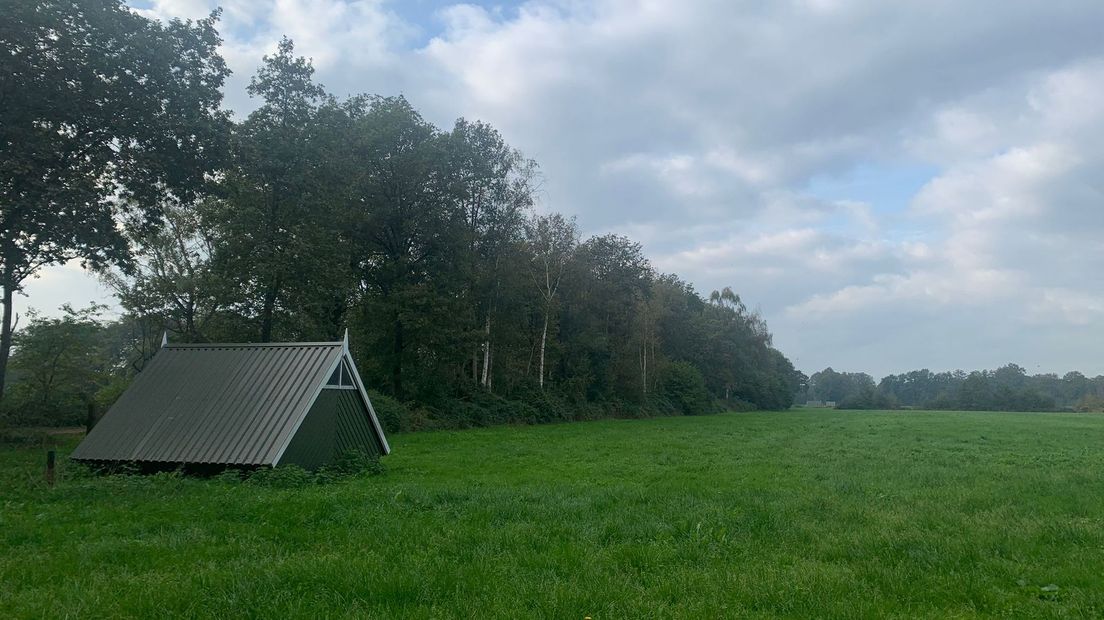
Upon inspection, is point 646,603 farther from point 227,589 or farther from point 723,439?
point 723,439

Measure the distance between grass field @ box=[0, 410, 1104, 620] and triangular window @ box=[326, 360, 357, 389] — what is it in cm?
249

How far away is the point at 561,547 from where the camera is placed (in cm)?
820

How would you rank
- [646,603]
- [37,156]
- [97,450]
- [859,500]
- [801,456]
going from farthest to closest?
1. [801,456]
2. [37,156]
3. [97,450]
4. [859,500]
5. [646,603]

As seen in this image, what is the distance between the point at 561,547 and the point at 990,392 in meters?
Result: 120

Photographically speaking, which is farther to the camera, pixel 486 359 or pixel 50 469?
pixel 486 359

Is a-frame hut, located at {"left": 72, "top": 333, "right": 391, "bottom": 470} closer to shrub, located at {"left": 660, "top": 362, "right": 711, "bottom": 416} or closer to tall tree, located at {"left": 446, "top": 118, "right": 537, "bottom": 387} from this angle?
tall tree, located at {"left": 446, "top": 118, "right": 537, "bottom": 387}

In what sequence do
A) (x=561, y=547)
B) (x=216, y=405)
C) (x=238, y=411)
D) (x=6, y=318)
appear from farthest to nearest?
(x=6, y=318), (x=216, y=405), (x=238, y=411), (x=561, y=547)

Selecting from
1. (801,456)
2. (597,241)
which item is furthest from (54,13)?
(597,241)

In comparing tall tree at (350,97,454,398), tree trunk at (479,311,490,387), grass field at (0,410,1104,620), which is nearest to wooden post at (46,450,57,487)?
grass field at (0,410,1104,620)

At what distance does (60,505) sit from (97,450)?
4662 millimetres

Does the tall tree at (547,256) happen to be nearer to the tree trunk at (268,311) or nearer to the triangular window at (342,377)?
the tree trunk at (268,311)

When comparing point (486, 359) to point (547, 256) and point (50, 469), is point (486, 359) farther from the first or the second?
point (50, 469)

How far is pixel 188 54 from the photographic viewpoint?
882 inches

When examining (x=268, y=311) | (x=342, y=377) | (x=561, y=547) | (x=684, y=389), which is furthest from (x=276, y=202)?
(x=684, y=389)
